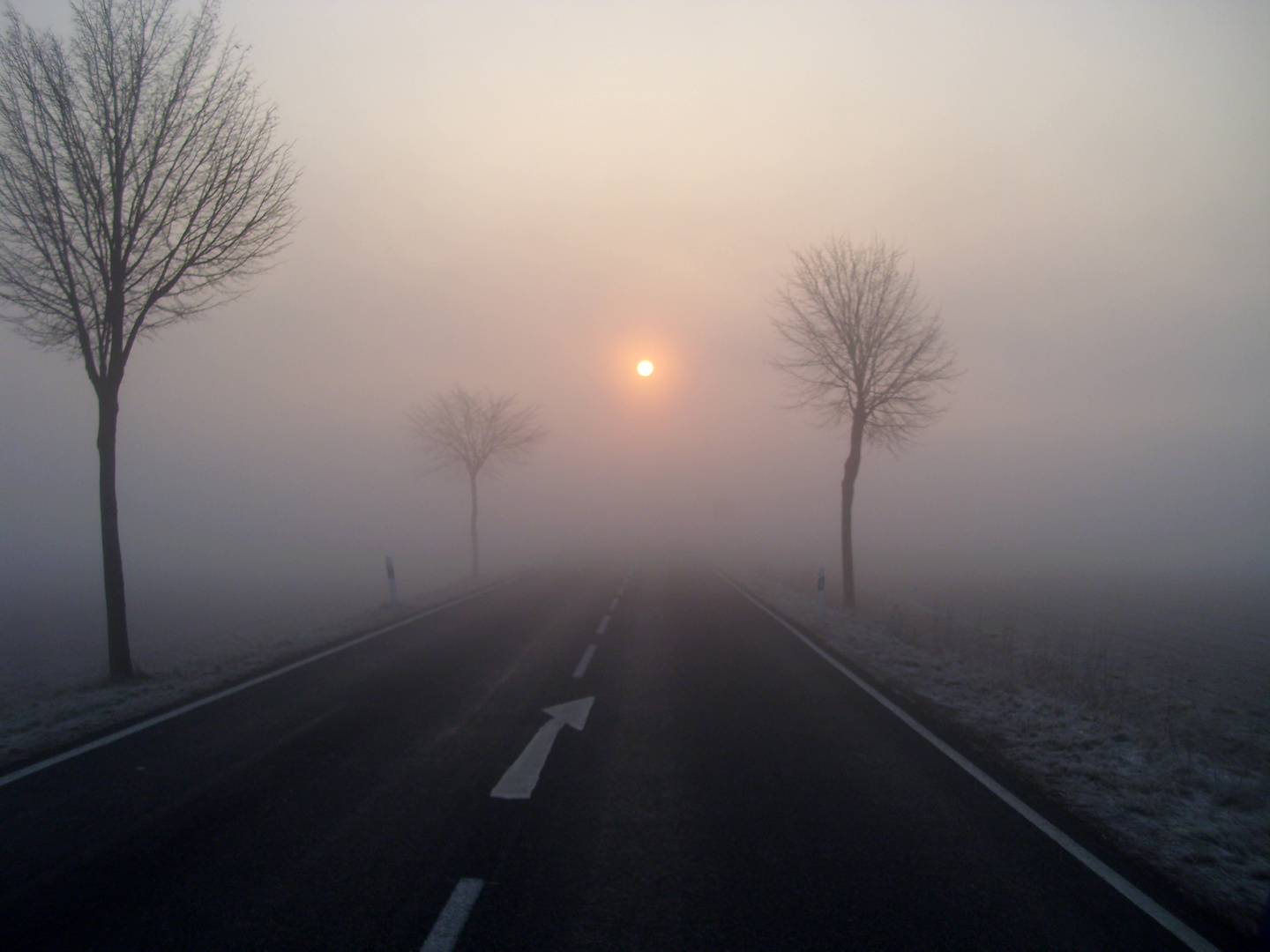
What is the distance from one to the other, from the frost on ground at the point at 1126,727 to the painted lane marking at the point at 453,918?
13.9 ft

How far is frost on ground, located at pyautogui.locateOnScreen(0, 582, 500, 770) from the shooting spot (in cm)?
709

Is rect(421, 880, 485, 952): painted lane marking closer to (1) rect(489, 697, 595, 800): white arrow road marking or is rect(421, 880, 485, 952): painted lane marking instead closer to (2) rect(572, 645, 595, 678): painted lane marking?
(1) rect(489, 697, 595, 800): white arrow road marking

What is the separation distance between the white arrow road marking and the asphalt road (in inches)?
1.3

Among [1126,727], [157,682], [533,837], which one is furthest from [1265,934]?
[157,682]

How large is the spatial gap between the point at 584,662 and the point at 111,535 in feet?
24.9

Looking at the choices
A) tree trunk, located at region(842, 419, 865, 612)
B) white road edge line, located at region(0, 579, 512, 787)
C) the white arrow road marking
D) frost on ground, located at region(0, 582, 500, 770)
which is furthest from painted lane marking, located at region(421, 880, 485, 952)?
tree trunk, located at region(842, 419, 865, 612)

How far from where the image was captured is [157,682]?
31.2 feet

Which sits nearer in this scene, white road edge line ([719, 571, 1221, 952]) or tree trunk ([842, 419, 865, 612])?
white road edge line ([719, 571, 1221, 952])

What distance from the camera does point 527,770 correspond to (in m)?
5.82

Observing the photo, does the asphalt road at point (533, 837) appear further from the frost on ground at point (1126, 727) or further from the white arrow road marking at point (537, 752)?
Result: the frost on ground at point (1126, 727)

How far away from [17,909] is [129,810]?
1404 millimetres

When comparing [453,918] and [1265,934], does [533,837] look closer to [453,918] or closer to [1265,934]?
[453,918]

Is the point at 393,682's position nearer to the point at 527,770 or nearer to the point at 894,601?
the point at 527,770

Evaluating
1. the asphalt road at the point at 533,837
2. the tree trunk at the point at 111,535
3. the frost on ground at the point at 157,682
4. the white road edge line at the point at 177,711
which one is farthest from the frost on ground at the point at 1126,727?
the tree trunk at the point at 111,535
